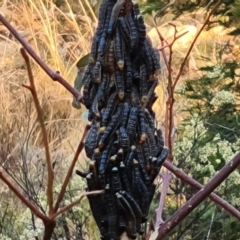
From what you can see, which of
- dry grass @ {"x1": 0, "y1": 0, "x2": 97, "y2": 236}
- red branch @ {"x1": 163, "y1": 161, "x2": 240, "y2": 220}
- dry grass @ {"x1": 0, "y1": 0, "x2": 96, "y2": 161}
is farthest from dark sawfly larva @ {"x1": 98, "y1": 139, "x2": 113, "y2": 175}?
dry grass @ {"x1": 0, "y1": 0, "x2": 96, "y2": 161}

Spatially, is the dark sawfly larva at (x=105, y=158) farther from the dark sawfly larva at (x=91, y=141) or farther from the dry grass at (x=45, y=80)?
the dry grass at (x=45, y=80)

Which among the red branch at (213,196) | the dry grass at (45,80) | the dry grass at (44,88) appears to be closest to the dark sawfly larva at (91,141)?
the red branch at (213,196)

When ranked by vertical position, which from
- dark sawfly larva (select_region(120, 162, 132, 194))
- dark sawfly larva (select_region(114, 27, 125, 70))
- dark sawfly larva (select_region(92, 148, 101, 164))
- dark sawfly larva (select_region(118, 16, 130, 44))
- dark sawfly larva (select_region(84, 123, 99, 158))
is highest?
dark sawfly larva (select_region(118, 16, 130, 44))

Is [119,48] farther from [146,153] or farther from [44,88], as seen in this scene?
[44,88]

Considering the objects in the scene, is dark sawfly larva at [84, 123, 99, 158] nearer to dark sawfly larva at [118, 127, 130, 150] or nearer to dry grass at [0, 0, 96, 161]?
dark sawfly larva at [118, 127, 130, 150]

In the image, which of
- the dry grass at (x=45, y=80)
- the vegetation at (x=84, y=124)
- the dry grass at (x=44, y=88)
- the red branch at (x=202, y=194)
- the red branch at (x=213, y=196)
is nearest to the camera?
the red branch at (x=202, y=194)

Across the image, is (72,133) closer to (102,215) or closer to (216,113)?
(216,113)
